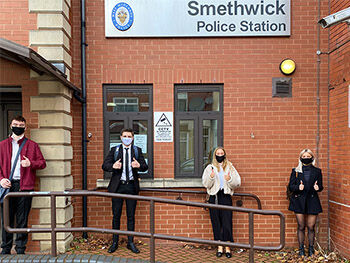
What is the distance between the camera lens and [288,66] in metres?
5.14

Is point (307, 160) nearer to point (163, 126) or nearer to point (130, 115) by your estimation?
point (163, 126)

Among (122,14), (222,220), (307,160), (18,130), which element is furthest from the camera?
(122,14)

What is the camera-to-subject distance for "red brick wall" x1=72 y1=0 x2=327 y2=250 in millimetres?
5195

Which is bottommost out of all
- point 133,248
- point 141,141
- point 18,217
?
point 133,248

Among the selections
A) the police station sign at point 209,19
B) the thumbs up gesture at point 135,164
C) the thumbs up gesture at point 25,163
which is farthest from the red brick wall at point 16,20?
the thumbs up gesture at point 135,164

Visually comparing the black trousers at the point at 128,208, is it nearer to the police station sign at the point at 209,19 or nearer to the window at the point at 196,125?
the window at the point at 196,125

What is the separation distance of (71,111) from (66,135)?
522 millimetres

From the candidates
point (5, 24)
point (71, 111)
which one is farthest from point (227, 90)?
point (5, 24)

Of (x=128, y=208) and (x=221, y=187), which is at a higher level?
(x=221, y=187)

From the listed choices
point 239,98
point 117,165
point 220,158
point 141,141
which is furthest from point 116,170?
point 239,98

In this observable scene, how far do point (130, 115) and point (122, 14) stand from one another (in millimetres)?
1752

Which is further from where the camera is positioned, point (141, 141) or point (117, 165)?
point (141, 141)

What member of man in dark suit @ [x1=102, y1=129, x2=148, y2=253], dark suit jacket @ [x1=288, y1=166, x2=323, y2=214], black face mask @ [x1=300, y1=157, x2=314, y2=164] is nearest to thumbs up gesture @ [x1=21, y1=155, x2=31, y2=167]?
man in dark suit @ [x1=102, y1=129, x2=148, y2=253]

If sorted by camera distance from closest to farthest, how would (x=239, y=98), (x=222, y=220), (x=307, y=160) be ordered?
(x=307, y=160), (x=222, y=220), (x=239, y=98)
